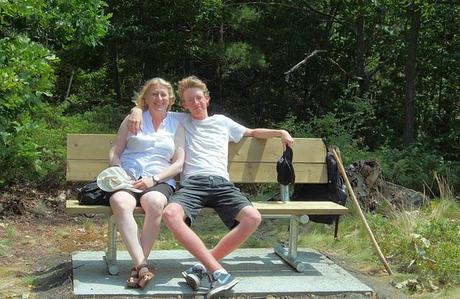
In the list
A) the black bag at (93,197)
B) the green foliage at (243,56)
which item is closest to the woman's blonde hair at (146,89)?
the black bag at (93,197)

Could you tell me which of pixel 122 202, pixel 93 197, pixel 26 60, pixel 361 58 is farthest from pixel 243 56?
pixel 122 202

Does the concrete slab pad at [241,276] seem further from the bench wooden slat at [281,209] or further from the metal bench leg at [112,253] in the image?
the bench wooden slat at [281,209]

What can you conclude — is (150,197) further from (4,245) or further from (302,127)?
(302,127)

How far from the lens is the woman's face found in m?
5.14

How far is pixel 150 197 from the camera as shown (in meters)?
4.68

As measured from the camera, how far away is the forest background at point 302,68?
1040cm

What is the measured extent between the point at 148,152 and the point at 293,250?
139cm

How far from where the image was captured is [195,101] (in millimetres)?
5195

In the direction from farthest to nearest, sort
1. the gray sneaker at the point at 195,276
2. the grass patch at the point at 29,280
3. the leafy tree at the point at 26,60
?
the leafy tree at the point at 26,60, the grass patch at the point at 29,280, the gray sneaker at the point at 195,276

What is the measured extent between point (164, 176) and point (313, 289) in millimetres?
1309

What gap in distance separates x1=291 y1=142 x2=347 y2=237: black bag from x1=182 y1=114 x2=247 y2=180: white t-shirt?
0.86 m

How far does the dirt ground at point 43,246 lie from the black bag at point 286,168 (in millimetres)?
894

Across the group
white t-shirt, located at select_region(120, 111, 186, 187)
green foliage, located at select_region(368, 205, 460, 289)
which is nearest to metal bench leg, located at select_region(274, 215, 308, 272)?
green foliage, located at select_region(368, 205, 460, 289)

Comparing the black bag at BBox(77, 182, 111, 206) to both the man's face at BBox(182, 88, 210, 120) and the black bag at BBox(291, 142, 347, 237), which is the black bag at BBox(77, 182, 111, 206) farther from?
the black bag at BBox(291, 142, 347, 237)
